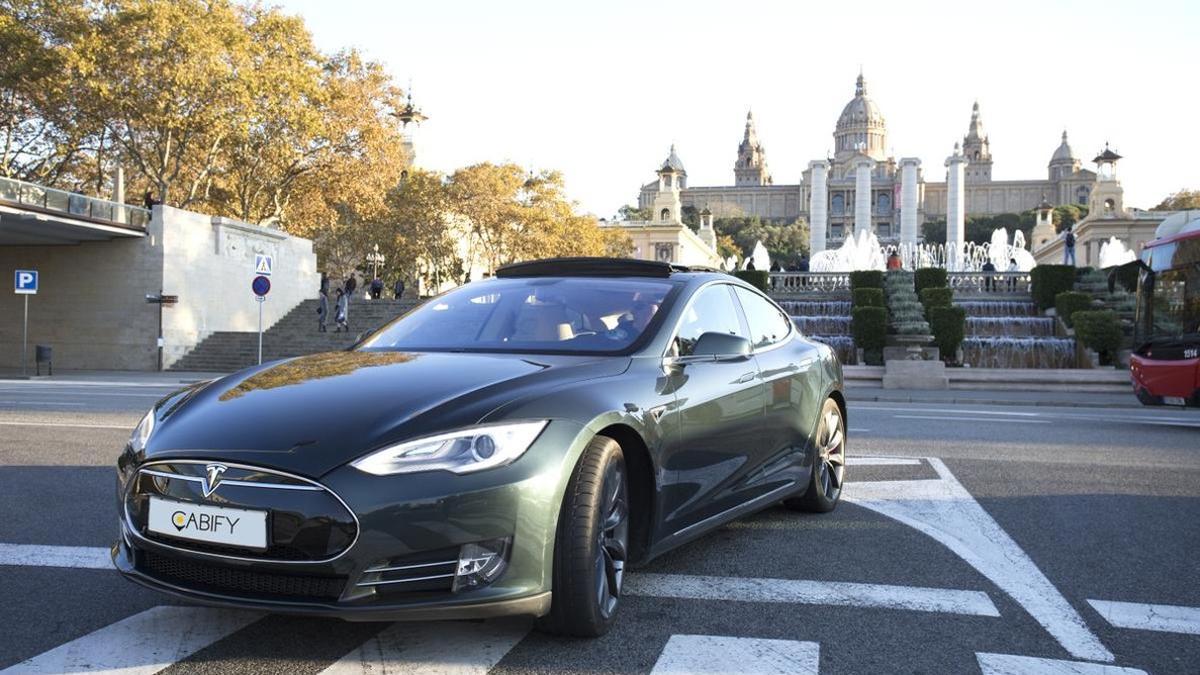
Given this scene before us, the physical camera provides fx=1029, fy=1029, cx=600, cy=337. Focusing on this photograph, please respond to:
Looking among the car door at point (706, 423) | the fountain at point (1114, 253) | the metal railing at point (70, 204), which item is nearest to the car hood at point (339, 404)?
the car door at point (706, 423)

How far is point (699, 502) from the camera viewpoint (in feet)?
15.1

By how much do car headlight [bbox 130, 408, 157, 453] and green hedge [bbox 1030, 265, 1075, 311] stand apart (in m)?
32.0

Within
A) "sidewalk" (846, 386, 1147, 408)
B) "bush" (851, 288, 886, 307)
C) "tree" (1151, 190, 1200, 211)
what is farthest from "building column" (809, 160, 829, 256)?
"sidewalk" (846, 386, 1147, 408)

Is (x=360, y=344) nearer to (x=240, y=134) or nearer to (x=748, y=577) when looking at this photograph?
(x=748, y=577)

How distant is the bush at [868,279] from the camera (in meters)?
34.1

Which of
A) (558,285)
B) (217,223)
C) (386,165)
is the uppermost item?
(386,165)

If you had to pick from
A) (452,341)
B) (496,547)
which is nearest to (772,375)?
(452,341)

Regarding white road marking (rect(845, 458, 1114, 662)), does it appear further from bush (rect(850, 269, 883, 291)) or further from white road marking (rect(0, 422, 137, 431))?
bush (rect(850, 269, 883, 291))

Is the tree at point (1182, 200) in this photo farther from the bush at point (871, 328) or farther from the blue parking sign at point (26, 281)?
the blue parking sign at point (26, 281)

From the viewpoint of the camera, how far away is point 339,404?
366cm

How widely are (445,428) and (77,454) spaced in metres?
6.76

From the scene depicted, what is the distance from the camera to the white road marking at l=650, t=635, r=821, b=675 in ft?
11.3

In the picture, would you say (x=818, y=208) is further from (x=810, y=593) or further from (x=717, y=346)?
(x=810, y=593)

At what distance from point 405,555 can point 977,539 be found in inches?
144
